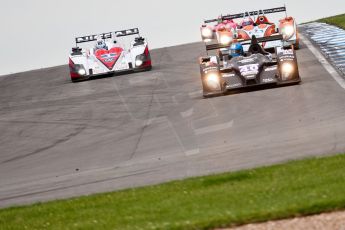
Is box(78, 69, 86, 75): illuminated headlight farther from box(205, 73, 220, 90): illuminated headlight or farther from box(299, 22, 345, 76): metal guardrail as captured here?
box(205, 73, 220, 90): illuminated headlight

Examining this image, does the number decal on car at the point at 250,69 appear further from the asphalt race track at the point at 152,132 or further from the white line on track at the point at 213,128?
the white line on track at the point at 213,128

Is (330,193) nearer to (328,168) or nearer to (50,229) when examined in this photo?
(328,168)

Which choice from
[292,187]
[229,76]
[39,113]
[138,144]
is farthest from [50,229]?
[39,113]

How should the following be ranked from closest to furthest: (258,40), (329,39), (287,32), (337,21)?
(258,40), (287,32), (329,39), (337,21)

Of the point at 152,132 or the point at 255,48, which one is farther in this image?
the point at 255,48

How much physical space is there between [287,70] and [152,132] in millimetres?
4639

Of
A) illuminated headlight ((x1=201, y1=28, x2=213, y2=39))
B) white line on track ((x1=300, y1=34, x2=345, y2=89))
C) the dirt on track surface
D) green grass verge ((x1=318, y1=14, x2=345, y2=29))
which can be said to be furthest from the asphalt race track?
green grass verge ((x1=318, y1=14, x2=345, y2=29))

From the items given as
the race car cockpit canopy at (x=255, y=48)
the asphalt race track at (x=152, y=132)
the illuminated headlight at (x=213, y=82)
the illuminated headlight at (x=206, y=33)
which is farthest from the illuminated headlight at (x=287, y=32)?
the illuminated headlight at (x=213, y=82)

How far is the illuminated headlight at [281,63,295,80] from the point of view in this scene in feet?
73.6

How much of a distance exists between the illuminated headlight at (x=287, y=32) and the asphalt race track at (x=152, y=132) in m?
1.73

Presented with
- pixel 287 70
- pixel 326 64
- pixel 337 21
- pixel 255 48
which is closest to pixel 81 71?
pixel 255 48

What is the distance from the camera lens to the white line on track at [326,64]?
22.5 meters

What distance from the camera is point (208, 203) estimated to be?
11266 mm

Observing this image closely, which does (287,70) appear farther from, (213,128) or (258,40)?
(213,128)
